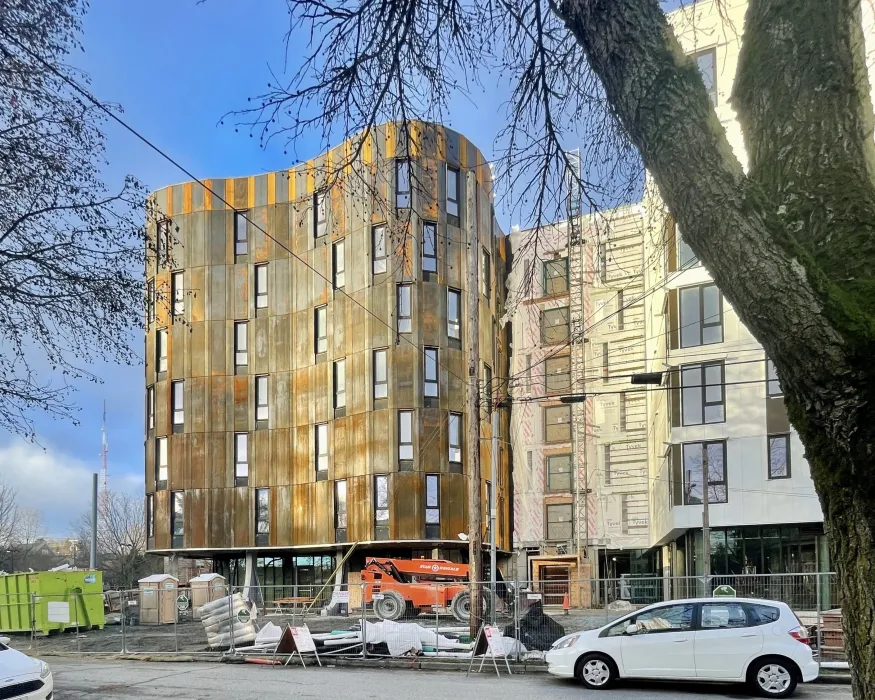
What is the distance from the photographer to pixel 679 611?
16.0 m

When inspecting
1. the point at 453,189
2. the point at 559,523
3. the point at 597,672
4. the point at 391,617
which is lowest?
the point at 391,617

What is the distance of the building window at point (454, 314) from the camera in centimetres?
4125

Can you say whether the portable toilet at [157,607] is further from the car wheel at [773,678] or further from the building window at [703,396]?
the car wheel at [773,678]

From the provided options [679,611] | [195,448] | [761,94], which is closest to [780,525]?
[679,611]

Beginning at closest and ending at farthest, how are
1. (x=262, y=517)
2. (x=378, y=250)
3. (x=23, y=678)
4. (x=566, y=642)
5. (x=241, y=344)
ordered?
(x=23, y=678)
(x=566, y=642)
(x=378, y=250)
(x=262, y=517)
(x=241, y=344)

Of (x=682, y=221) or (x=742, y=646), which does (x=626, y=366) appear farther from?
(x=682, y=221)

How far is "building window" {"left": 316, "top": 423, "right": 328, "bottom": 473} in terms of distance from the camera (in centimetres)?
4294

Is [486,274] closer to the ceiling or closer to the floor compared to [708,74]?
closer to the ceiling

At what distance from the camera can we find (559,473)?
56.7m

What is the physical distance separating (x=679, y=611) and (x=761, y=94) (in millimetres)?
13616

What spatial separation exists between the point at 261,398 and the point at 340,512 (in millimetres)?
7598

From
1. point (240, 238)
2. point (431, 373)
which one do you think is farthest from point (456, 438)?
point (240, 238)

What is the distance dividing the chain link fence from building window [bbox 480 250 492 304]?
15119mm

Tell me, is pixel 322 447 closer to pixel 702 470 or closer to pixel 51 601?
pixel 51 601
